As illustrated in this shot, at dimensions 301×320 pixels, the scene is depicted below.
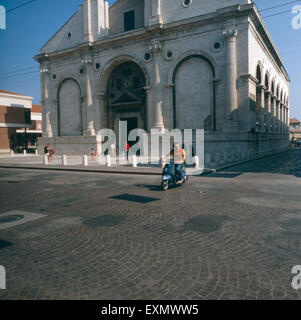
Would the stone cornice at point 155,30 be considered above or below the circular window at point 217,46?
above

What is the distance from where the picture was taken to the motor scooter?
32.8 ft

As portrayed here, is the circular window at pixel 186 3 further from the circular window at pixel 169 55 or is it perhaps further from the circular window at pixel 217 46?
the circular window at pixel 217 46

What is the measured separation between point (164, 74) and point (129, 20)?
30.9ft

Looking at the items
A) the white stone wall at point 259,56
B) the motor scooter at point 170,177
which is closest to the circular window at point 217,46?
the white stone wall at point 259,56

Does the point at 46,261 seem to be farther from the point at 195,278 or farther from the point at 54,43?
the point at 54,43

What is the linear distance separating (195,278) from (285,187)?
312 inches

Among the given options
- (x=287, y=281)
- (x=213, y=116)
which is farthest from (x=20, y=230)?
(x=213, y=116)

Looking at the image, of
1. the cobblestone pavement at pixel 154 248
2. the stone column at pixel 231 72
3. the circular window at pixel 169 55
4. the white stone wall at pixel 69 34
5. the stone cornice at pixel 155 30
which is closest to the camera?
the cobblestone pavement at pixel 154 248

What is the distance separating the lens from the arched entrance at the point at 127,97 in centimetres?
2877

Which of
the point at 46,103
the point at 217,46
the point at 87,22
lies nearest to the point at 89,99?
the point at 46,103

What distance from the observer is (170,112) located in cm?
2559

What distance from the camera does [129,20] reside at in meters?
29.8

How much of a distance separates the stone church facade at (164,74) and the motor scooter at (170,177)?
317 inches
